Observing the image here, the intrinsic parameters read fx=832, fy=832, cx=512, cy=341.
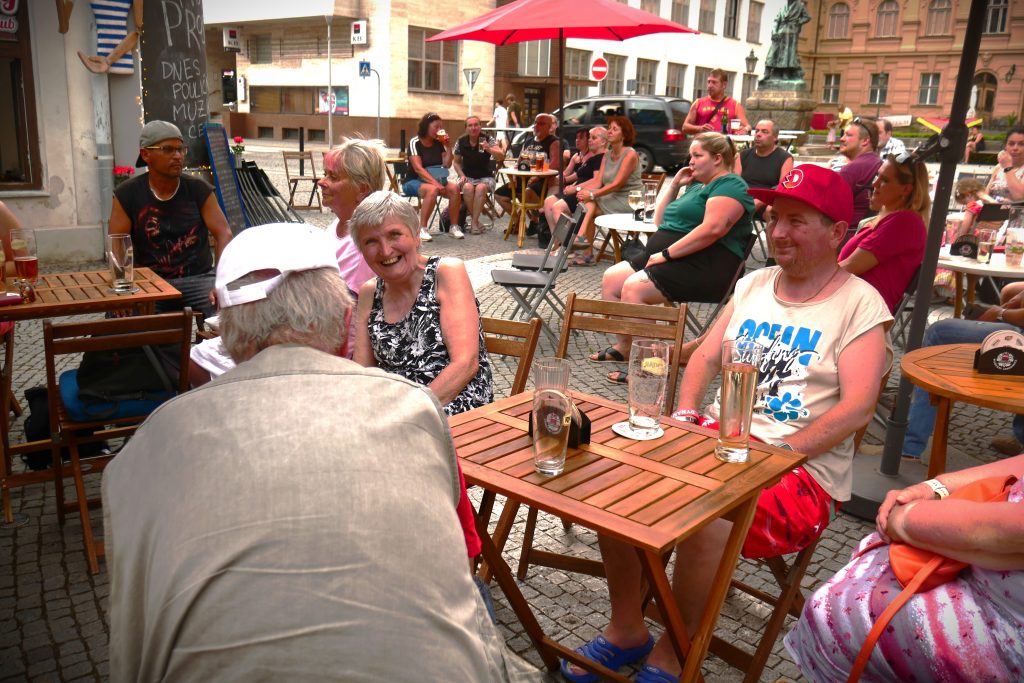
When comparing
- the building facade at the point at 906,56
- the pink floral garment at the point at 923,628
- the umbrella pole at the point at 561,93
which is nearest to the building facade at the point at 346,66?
the umbrella pole at the point at 561,93

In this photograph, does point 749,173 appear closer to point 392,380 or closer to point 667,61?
point 392,380

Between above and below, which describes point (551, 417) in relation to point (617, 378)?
above

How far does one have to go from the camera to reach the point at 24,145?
814 cm

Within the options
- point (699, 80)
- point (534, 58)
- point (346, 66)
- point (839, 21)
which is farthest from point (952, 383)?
point (839, 21)

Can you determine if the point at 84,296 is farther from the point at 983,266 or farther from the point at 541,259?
the point at 983,266

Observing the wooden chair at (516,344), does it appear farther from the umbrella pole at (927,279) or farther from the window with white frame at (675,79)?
the window with white frame at (675,79)

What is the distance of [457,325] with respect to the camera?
9.87 ft

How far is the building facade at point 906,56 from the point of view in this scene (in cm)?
4656

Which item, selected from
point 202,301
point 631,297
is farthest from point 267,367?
point 631,297

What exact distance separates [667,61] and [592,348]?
1353 inches

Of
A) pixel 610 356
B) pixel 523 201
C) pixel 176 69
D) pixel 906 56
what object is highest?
pixel 906 56

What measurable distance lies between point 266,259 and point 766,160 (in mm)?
7838

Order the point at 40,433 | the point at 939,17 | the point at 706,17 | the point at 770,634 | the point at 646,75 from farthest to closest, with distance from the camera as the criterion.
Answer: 1. the point at 939,17
2. the point at 706,17
3. the point at 646,75
4. the point at 40,433
5. the point at 770,634

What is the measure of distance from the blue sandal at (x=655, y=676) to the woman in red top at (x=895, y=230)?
2596 millimetres
